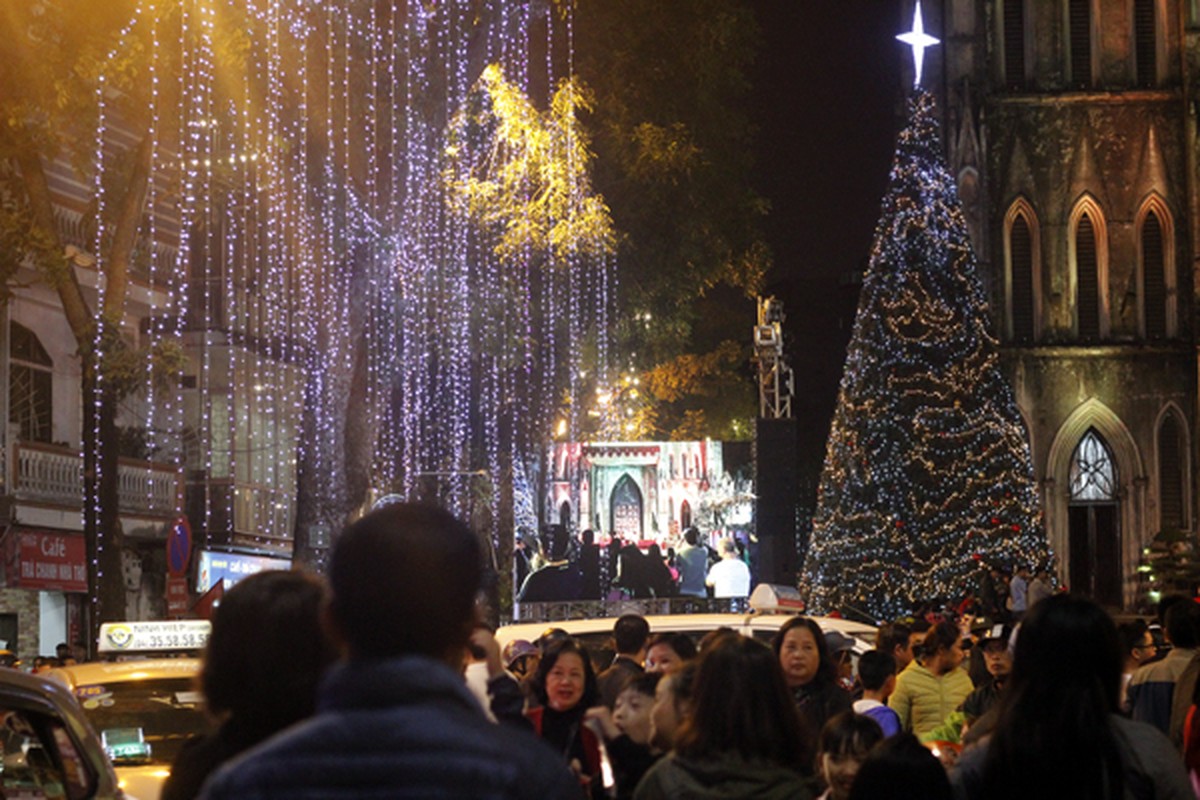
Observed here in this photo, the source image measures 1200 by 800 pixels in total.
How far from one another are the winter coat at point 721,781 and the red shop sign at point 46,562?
22423 mm

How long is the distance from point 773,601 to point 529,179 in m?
14.2

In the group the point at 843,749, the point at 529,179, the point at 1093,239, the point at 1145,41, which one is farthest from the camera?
the point at 1145,41

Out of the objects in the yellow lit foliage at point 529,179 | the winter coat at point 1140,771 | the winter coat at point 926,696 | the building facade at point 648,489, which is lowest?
the winter coat at point 926,696

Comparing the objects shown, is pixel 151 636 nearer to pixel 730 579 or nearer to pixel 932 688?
pixel 932 688

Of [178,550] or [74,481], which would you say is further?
[74,481]

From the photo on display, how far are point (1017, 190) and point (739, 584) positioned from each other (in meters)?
19.0

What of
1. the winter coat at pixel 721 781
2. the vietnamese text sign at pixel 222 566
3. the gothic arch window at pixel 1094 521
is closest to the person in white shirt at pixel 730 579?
the vietnamese text sign at pixel 222 566

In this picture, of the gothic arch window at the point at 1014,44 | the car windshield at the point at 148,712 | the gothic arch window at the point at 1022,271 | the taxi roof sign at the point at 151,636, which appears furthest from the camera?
the gothic arch window at the point at 1014,44

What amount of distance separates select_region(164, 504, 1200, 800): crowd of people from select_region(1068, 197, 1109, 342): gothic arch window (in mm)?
32311

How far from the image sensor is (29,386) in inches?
1142

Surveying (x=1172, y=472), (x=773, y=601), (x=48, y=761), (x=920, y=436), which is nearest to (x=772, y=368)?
(x=920, y=436)

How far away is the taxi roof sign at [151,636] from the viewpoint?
38.8ft

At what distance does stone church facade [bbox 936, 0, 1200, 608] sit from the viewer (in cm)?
4012

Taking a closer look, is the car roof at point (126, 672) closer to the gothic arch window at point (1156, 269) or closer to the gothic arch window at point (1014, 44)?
the gothic arch window at point (1156, 269)
